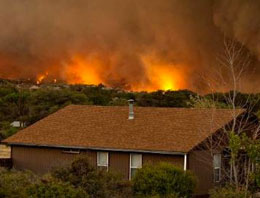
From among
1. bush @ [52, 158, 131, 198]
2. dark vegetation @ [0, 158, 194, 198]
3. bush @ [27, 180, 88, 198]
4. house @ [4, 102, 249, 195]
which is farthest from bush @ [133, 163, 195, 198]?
bush @ [27, 180, 88, 198]

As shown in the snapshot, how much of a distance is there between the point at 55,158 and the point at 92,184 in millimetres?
10975

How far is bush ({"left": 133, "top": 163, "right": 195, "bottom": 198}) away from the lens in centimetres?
2103

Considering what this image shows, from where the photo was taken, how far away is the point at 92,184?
61.4 ft

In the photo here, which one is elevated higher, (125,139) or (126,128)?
(126,128)

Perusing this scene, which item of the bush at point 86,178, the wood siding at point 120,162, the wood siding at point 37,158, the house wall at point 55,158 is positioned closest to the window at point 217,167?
the house wall at point 55,158

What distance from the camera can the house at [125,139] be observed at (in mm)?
25938

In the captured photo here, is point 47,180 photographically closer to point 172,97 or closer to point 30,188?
point 30,188

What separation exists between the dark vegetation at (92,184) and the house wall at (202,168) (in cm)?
317

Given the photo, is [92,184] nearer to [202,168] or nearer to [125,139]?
[202,168]

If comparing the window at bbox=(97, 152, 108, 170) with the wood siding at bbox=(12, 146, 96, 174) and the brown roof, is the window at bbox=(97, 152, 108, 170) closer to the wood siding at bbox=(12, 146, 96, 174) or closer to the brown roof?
the brown roof

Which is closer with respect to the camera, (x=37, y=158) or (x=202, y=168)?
(x=202, y=168)

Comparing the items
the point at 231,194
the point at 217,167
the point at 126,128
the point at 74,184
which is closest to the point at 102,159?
the point at 126,128

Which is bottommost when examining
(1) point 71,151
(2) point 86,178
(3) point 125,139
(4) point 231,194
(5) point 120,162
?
(4) point 231,194

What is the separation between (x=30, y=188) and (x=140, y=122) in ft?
44.0
